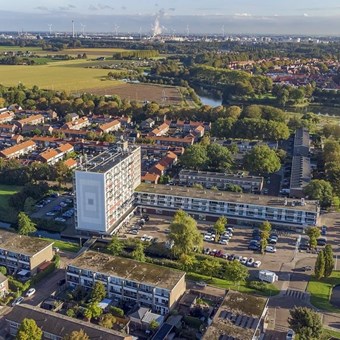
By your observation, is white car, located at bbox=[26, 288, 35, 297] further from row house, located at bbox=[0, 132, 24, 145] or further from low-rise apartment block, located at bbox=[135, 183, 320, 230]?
row house, located at bbox=[0, 132, 24, 145]

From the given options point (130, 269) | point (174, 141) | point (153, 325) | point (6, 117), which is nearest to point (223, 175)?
point (174, 141)

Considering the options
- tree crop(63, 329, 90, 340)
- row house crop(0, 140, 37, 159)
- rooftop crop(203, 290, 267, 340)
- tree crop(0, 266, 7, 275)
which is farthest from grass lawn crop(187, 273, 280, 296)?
row house crop(0, 140, 37, 159)

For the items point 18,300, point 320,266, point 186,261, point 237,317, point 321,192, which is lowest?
point 18,300

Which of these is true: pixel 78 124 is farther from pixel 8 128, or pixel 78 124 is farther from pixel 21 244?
pixel 21 244

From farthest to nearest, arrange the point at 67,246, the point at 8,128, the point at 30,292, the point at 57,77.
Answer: the point at 57,77, the point at 8,128, the point at 67,246, the point at 30,292

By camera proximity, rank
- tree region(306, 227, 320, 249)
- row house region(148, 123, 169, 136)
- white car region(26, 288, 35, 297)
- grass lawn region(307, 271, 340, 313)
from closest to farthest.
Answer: grass lawn region(307, 271, 340, 313)
white car region(26, 288, 35, 297)
tree region(306, 227, 320, 249)
row house region(148, 123, 169, 136)

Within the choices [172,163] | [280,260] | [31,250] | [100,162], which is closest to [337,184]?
[280,260]

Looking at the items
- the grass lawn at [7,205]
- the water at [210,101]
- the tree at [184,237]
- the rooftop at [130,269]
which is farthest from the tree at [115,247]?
the water at [210,101]
